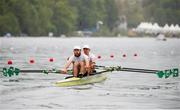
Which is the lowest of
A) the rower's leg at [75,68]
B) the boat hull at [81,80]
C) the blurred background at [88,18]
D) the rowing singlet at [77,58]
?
the boat hull at [81,80]

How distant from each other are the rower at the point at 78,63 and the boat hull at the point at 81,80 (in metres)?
0.28

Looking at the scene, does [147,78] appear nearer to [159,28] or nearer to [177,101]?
[177,101]

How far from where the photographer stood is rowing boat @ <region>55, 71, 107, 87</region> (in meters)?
28.4

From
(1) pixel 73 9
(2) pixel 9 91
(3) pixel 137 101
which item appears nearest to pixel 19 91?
(2) pixel 9 91

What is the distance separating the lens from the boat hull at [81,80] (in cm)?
2834

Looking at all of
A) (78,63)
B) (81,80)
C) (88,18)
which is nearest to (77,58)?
(78,63)

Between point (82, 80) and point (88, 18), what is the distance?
13083 centimetres

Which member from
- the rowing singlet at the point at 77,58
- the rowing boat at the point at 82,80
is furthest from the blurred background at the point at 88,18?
the rowing singlet at the point at 77,58

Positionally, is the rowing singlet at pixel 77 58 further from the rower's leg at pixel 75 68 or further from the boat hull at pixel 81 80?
the boat hull at pixel 81 80

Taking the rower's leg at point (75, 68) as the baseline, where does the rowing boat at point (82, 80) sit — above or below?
below

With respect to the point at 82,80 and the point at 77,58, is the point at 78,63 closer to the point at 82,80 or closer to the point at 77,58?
the point at 77,58

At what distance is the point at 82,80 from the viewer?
29.1m

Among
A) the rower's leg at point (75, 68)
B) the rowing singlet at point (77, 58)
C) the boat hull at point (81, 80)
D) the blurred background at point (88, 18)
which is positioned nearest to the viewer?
the boat hull at point (81, 80)

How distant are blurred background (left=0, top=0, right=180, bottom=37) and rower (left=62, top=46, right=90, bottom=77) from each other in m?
89.2
